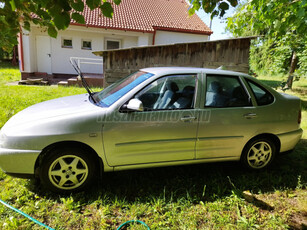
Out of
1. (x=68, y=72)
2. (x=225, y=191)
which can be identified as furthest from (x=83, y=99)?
(x=68, y=72)

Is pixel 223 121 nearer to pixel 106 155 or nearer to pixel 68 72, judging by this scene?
pixel 106 155

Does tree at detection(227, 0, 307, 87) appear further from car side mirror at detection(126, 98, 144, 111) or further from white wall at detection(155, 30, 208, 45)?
white wall at detection(155, 30, 208, 45)

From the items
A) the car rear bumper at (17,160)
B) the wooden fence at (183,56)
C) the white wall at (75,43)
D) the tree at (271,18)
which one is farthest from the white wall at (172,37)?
the car rear bumper at (17,160)

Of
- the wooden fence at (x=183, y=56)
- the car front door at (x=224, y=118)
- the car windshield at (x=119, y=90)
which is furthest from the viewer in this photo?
the wooden fence at (x=183, y=56)

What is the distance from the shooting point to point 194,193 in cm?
307

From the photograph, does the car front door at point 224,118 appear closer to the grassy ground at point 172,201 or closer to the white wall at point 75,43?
the grassy ground at point 172,201

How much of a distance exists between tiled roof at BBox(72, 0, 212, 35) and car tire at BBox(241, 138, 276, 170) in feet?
38.6

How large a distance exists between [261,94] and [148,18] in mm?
13598

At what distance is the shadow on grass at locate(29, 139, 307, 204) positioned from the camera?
2938 millimetres

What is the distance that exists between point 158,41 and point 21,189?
1327 centimetres

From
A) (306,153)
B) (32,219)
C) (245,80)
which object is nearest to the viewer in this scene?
(32,219)

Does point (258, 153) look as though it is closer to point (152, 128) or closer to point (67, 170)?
point (152, 128)

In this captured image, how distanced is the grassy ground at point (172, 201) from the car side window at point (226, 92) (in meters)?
1.17

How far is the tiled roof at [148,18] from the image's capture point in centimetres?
1377
